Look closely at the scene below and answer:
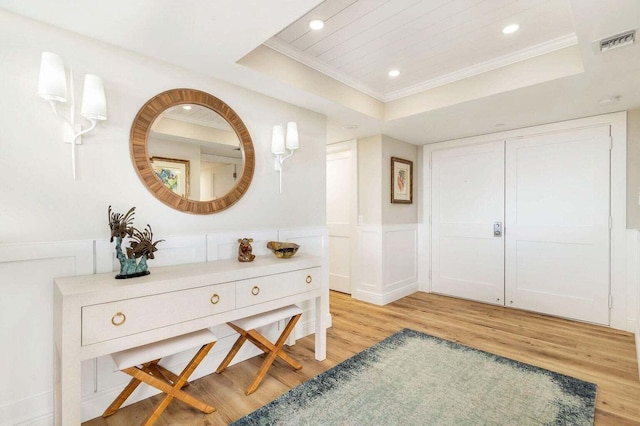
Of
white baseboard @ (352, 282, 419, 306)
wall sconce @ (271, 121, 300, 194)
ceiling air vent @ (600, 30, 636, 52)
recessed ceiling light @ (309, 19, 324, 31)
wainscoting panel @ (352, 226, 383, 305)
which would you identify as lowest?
white baseboard @ (352, 282, 419, 306)

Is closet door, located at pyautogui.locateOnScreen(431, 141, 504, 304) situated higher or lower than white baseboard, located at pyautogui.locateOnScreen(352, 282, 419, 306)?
higher

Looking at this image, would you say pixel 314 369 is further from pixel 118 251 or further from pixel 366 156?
pixel 366 156

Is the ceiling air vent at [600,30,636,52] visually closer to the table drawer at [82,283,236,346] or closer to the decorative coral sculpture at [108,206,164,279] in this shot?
the table drawer at [82,283,236,346]

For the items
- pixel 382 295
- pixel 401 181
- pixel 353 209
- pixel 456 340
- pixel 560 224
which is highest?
pixel 401 181

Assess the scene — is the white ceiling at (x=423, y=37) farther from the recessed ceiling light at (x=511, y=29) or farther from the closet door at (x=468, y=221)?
the closet door at (x=468, y=221)

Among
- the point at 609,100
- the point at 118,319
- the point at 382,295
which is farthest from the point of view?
the point at 382,295

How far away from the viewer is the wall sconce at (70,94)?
1531 mm

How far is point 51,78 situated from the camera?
154 centimetres

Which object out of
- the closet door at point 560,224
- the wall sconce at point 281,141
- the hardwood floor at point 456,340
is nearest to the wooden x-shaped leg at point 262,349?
the hardwood floor at point 456,340

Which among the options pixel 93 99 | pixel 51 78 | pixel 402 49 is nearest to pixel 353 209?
pixel 402 49

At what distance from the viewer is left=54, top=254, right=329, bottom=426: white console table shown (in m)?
1.36

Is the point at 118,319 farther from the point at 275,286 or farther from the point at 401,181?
the point at 401,181

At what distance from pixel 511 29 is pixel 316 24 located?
1387mm

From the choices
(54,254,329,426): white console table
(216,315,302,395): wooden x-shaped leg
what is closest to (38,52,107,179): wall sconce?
(54,254,329,426): white console table
